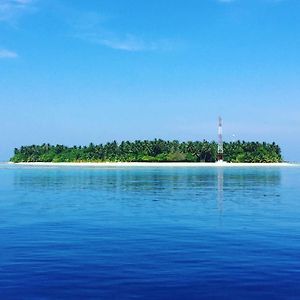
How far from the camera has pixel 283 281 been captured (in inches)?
797

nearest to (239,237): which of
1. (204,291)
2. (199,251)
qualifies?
(199,251)

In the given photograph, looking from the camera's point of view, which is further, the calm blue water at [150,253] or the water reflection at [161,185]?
the water reflection at [161,185]

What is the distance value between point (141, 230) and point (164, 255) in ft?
29.5

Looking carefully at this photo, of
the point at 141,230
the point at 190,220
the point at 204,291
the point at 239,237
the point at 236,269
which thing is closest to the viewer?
the point at 204,291

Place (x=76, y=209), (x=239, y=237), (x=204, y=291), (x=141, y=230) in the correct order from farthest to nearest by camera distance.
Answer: (x=76, y=209), (x=141, y=230), (x=239, y=237), (x=204, y=291)

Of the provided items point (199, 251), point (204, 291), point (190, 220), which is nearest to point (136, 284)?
point (204, 291)

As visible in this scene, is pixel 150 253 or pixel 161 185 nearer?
pixel 150 253

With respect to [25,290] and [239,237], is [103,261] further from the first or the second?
[239,237]

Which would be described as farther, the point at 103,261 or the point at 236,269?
the point at 103,261

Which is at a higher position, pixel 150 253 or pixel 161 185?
pixel 161 185

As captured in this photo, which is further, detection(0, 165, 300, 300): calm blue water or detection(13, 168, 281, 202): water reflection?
detection(13, 168, 281, 202): water reflection

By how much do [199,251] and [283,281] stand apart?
6.81m

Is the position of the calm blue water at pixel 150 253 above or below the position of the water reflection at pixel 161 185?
below

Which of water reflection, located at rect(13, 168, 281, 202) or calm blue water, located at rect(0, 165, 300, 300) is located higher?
water reflection, located at rect(13, 168, 281, 202)
